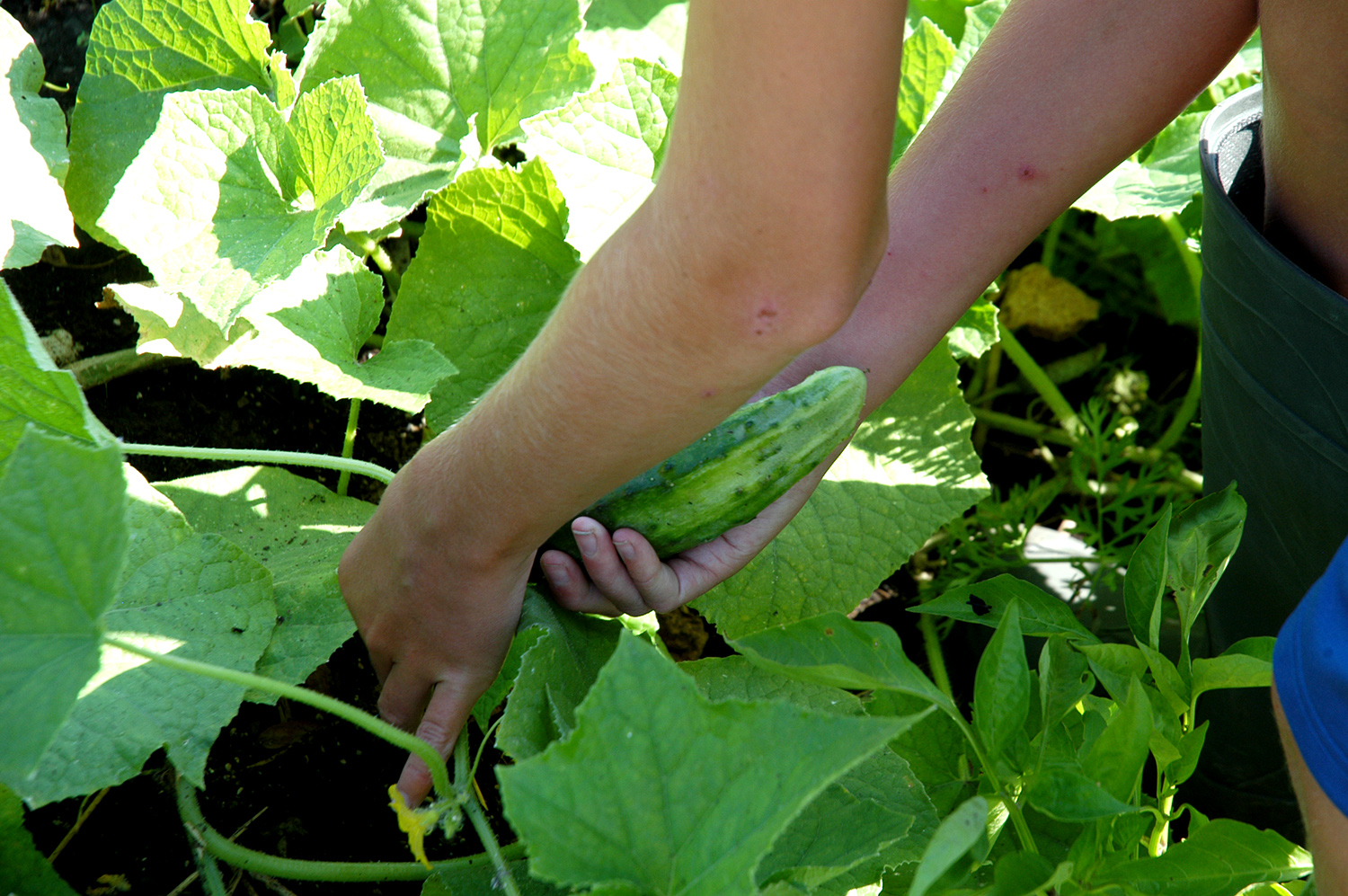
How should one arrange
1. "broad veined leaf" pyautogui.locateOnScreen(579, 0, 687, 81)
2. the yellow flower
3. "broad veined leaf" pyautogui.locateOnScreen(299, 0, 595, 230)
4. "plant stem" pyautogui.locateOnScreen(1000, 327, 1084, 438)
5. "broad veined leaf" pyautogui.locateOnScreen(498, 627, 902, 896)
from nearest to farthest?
"broad veined leaf" pyautogui.locateOnScreen(498, 627, 902, 896) → the yellow flower → "broad veined leaf" pyautogui.locateOnScreen(299, 0, 595, 230) → "broad veined leaf" pyautogui.locateOnScreen(579, 0, 687, 81) → "plant stem" pyautogui.locateOnScreen(1000, 327, 1084, 438)

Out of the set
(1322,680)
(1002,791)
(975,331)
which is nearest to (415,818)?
(1002,791)

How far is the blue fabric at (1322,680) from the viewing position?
74 cm

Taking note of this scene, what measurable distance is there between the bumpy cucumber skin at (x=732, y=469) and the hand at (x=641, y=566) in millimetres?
33

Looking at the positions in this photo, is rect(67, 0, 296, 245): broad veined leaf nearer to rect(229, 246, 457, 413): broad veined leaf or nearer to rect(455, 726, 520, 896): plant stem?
rect(229, 246, 457, 413): broad veined leaf

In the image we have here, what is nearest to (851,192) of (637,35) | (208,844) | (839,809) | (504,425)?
(504,425)

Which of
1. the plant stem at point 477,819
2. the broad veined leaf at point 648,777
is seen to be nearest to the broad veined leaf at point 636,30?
the plant stem at point 477,819

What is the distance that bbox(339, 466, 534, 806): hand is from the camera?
39.6 inches

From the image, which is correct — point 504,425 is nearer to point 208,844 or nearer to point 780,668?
point 780,668

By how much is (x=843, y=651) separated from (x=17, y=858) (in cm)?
87

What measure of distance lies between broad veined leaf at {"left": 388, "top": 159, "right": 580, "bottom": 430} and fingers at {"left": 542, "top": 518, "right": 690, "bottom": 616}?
0.48 meters

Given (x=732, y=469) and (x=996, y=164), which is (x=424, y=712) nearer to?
(x=732, y=469)

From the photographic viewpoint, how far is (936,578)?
1952mm

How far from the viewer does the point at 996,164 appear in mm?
1285

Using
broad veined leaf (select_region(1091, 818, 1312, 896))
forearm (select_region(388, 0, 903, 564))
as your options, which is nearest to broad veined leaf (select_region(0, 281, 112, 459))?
forearm (select_region(388, 0, 903, 564))
